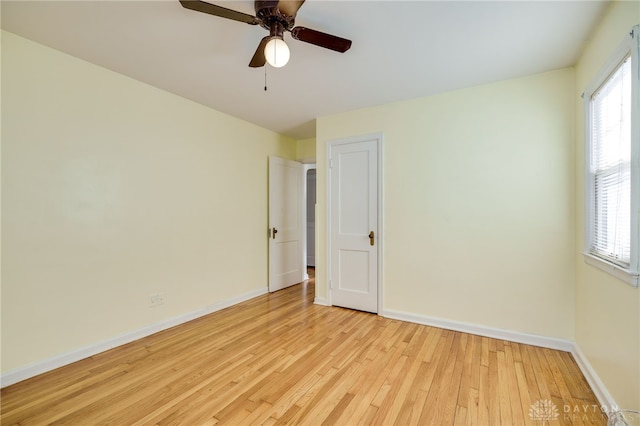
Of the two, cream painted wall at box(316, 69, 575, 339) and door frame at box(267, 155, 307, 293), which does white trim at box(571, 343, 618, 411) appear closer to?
cream painted wall at box(316, 69, 575, 339)

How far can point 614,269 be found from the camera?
1.71 m

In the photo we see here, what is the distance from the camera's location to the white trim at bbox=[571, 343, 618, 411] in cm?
175

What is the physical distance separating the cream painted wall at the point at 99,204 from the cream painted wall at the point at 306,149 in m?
1.54

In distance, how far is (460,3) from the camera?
1770 millimetres

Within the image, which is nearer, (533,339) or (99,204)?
(99,204)

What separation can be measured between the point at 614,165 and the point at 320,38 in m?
2.08

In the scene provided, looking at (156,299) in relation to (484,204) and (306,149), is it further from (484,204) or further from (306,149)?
(484,204)

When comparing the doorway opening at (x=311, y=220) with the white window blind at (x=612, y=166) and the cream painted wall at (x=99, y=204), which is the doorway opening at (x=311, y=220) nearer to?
the cream painted wall at (x=99, y=204)

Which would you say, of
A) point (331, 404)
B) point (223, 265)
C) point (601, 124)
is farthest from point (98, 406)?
point (601, 124)

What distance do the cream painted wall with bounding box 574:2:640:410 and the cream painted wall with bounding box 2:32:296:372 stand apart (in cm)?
367

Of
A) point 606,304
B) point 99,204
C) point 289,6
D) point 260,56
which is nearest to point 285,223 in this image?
point 99,204

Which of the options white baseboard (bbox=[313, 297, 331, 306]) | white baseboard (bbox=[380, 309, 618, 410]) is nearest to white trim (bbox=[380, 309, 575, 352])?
white baseboard (bbox=[380, 309, 618, 410])

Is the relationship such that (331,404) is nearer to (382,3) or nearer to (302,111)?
(382,3)

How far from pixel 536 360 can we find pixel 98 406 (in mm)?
3347
